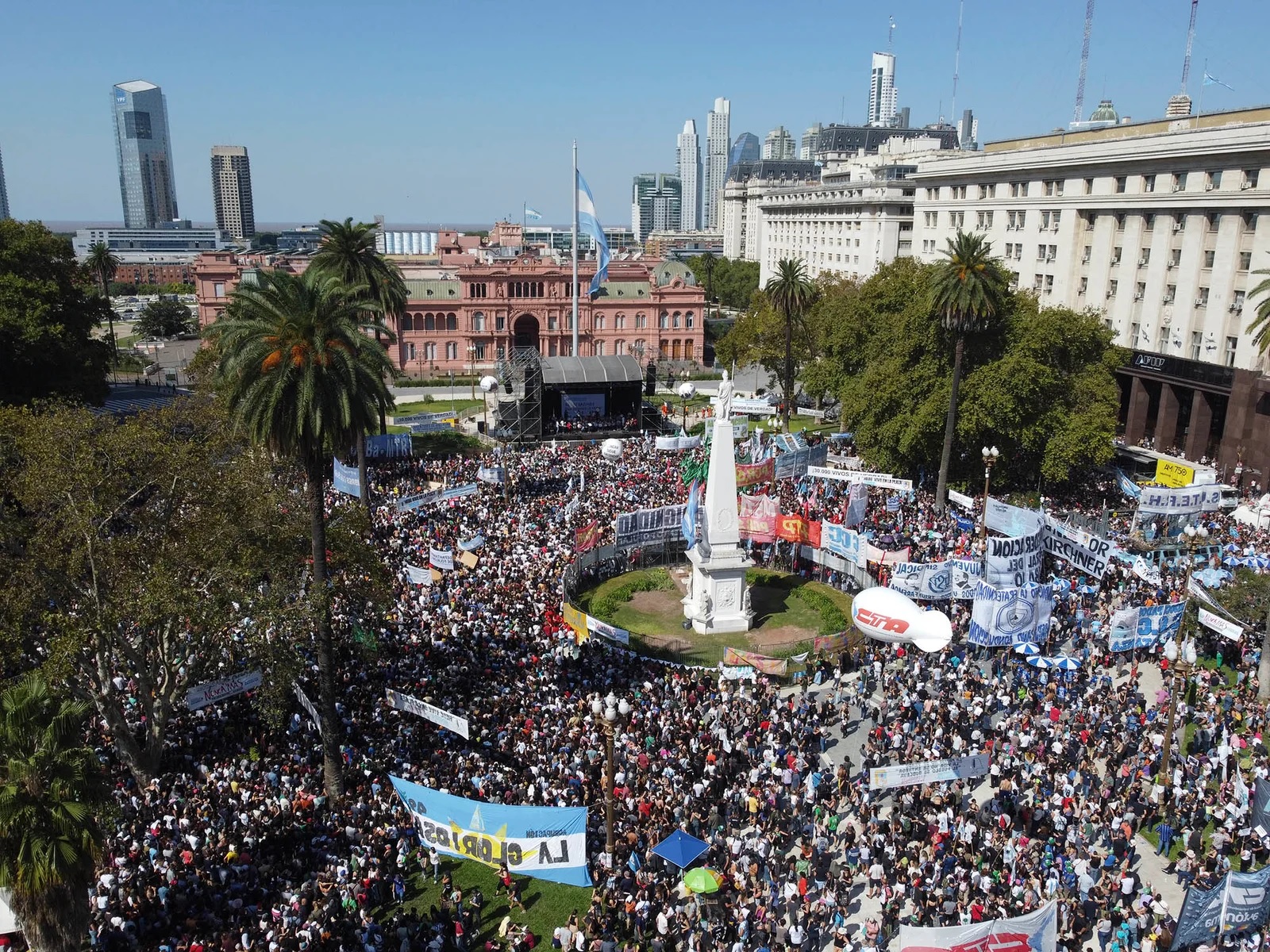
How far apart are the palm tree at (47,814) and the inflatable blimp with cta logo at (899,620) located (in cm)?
1920

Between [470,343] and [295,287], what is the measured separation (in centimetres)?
7594

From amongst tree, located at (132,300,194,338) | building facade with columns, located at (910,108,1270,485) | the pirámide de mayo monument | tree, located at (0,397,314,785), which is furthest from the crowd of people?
tree, located at (132,300,194,338)

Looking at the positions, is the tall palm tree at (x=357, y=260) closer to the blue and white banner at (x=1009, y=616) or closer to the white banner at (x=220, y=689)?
the white banner at (x=220, y=689)

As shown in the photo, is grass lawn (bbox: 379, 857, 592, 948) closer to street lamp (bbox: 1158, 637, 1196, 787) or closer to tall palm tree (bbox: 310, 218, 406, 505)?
street lamp (bbox: 1158, 637, 1196, 787)

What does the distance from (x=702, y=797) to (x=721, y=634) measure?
11923 mm

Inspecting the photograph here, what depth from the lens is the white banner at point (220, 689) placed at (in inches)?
924

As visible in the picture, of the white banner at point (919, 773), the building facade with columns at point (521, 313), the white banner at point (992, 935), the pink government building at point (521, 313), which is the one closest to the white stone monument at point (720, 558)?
the white banner at point (919, 773)

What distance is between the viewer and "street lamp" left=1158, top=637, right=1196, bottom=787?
21984 mm

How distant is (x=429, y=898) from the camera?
19031 millimetres

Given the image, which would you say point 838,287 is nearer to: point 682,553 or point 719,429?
point 682,553

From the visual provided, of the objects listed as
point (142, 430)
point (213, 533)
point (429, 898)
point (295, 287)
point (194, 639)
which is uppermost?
point (295, 287)

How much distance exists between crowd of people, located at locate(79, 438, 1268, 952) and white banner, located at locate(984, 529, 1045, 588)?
2281mm

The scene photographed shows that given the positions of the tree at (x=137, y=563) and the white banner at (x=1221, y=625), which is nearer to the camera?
the tree at (x=137, y=563)

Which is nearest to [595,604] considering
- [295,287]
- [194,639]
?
[194,639]
